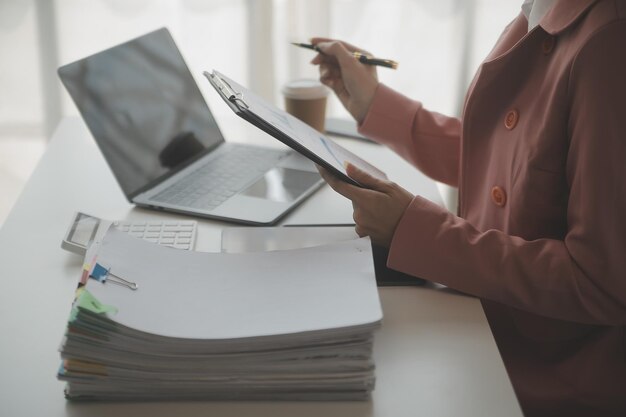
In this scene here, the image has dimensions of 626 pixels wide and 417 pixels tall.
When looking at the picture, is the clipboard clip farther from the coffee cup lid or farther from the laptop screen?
the coffee cup lid

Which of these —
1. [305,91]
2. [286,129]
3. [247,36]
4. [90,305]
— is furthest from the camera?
[247,36]

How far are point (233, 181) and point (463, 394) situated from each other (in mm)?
560

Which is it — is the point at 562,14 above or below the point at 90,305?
above

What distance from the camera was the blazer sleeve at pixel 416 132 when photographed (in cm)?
119

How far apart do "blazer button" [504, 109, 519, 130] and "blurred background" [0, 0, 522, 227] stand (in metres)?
0.99

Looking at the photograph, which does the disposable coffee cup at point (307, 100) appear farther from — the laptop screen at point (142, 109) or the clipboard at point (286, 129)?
the clipboard at point (286, 129)

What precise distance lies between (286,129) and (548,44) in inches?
12.4

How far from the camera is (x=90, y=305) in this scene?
637 mm

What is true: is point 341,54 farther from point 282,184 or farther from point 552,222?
point 552,222

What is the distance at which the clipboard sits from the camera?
810 mm

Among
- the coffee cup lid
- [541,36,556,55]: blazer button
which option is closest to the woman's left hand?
[541,36,556,55]: blazer button

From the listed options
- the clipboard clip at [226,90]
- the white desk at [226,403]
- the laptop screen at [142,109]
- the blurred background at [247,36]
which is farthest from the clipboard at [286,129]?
the blurred background at [247,36]

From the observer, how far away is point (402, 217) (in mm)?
835

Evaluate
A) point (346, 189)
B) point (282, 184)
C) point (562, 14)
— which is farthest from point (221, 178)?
point (562, 14)
